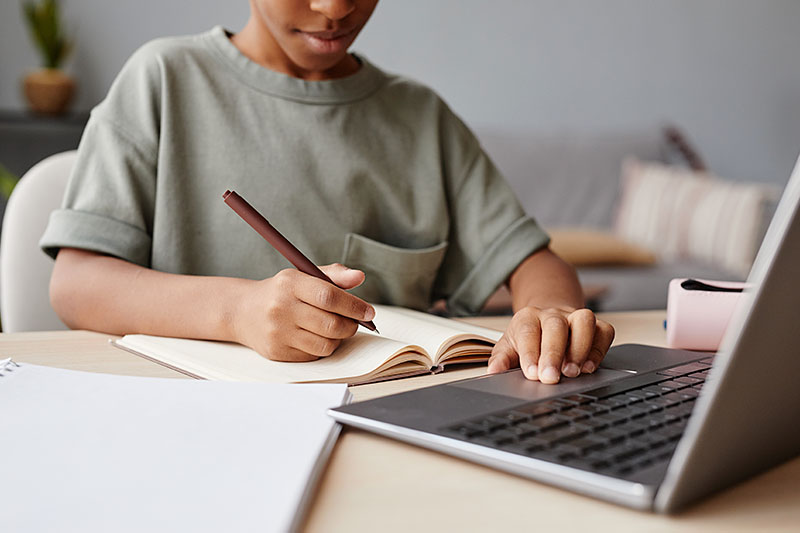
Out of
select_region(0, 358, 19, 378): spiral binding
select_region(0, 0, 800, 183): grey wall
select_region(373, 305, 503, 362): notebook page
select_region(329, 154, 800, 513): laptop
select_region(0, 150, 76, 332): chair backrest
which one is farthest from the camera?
select_region(0, 0, 800, 183): grey wall

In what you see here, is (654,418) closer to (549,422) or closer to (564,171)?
(549,422)

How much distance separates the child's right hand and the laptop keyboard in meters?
0.20

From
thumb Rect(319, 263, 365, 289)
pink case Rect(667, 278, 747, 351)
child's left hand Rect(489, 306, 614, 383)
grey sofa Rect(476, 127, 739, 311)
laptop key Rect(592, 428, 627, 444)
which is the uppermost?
laptop key Rect(592, 428, 627, 444)

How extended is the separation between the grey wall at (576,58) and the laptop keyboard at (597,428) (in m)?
2.89

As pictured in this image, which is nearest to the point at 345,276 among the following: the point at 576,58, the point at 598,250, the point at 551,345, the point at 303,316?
the point at 303,316

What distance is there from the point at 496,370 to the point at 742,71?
340 cm

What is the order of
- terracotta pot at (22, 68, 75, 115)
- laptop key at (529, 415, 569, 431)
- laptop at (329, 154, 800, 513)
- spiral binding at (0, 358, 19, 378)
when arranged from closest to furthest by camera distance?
laptop at (329, 154, 800, 513)
laptop key at (529, 415, 569, 431)
spiral binding at (0, 358, 19, 378)
terracotta pot at (22, 68, 75, 115)

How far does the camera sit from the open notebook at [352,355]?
23.8 inches

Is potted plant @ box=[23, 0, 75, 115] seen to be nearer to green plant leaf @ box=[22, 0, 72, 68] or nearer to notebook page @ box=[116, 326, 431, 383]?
green plant leaf @ box=[22, 0, 72, 68]

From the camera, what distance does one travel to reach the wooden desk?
353 millimetres

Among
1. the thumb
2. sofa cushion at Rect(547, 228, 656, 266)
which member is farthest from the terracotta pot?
the thumb

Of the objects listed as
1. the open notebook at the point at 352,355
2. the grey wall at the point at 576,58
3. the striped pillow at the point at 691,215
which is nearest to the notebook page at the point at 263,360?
the open notebook at the point at 352,355

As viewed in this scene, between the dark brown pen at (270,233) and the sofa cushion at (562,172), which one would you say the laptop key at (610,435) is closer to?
the dark brown pen at (270,233)

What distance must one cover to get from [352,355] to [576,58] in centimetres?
304
